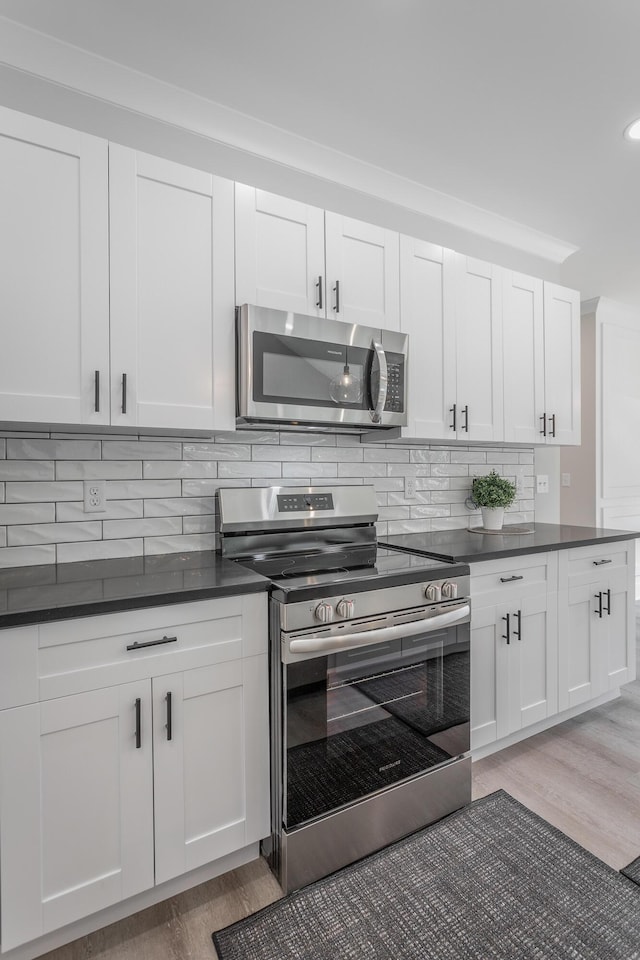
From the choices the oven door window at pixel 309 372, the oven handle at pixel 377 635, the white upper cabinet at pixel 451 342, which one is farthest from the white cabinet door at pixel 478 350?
the oven handle at pixel 377 635

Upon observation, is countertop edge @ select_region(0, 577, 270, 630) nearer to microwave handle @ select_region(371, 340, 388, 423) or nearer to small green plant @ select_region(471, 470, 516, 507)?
microwave handle @ select_region(371, 340, 388, 423)

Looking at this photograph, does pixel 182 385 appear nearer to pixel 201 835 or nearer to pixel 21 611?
pixel 21 611

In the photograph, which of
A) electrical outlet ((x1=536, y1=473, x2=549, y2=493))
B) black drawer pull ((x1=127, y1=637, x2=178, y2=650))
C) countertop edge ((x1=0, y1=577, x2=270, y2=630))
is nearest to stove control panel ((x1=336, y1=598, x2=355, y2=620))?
countertop edge ((x1=0, y1=577, x2=270, y2=630))

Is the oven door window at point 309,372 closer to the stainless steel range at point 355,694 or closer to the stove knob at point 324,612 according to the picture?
the stainless steel range at point 355,694

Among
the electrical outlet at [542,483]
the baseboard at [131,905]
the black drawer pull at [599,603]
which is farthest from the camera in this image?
the electrical outlet at [542,483]

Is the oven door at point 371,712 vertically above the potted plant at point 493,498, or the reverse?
the potted plant at point 493,498

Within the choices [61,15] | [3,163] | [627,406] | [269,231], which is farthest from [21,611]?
[627,406]

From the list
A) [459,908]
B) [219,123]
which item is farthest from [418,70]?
[459,908]

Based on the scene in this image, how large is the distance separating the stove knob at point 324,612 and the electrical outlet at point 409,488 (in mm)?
1228

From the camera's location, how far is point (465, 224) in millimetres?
2949

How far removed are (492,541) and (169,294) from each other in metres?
1.80

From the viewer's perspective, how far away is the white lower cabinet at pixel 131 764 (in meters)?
1.26

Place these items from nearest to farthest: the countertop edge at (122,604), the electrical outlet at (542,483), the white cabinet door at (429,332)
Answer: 1. the countertop edge at (122,604)
2. the white cabinet door at (429,332)
3. the electrical outlet at (542,483)

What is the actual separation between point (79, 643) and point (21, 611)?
17cm
